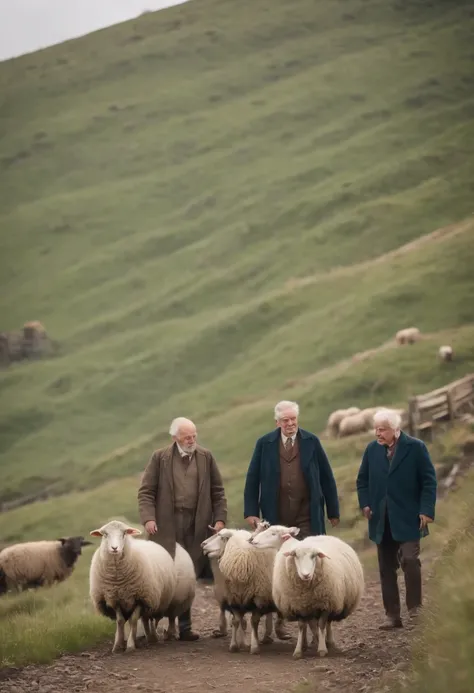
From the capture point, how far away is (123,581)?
10.6 metres

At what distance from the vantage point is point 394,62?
65750mm

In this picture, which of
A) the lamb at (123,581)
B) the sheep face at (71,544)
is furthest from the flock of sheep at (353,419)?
the lamb at (123,581)

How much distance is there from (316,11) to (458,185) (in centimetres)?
2971

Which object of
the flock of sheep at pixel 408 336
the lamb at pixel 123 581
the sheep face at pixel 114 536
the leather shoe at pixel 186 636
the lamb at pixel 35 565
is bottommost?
the flock of sheep at pixel 408 336

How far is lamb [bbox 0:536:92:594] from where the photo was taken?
19.3 m

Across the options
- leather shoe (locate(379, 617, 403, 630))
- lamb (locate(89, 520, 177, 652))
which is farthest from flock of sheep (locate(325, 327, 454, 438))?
lamb (locate(89, 520, 177, 652))

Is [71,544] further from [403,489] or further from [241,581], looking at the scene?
[403,489]

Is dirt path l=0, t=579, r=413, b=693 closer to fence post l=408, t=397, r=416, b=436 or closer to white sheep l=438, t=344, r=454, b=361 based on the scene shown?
fence post l=408, t=397, r=416, b=436

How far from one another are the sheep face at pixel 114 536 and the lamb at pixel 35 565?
9042 mm

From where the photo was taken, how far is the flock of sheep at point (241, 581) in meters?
9.98

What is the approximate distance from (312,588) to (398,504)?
1631 mm

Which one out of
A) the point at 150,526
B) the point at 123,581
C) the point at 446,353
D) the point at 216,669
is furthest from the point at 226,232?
the point at 216,669

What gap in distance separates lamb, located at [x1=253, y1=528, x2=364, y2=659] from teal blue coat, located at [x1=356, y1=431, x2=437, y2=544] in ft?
3.35

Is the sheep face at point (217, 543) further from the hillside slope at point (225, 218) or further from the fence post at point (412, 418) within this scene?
the hillside slope at point (225, 218)
